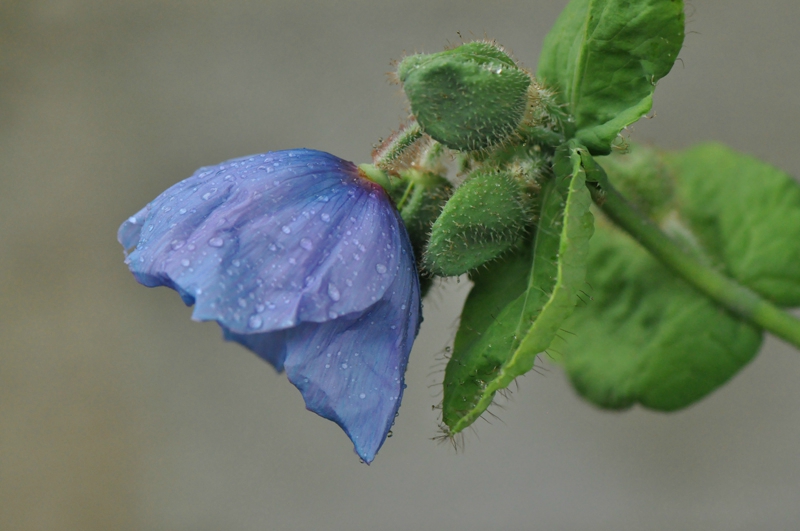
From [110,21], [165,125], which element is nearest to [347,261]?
[165,125]

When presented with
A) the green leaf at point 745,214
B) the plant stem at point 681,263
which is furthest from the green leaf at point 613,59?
the green leaf at point 745,214

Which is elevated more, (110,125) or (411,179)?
(411,179)

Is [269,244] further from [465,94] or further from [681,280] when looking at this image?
[681,280]

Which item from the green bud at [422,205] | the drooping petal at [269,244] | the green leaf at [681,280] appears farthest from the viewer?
the green leaf at [681,280]

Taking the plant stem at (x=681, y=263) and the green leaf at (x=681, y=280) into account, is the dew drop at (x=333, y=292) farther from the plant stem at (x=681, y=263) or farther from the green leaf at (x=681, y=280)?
the green leaf at (x=681, y=280)

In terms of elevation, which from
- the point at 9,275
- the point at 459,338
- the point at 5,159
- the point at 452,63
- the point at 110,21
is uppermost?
the point at 452,63

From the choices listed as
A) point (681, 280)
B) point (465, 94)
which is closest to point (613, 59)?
point (465, 94)

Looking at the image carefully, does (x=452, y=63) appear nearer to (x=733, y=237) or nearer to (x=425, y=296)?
(x=425, y=296)
